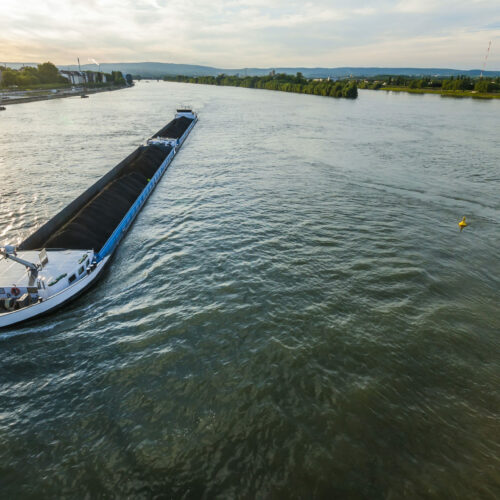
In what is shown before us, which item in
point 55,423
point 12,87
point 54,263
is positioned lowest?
point 55,423

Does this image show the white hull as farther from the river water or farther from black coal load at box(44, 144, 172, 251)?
black coal load at box(44, 144, 172, 251)

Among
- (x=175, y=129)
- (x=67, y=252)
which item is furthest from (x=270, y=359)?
(x=175, y=129)

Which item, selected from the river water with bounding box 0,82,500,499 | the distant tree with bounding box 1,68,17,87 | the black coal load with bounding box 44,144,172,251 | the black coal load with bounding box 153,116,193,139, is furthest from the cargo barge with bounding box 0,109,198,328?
the distant tree with bounding box 1,68,17,87

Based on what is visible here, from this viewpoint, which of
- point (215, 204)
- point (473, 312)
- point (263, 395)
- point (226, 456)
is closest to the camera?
point (226, 456)

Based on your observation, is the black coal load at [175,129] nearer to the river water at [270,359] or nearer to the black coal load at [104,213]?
the black coal load at [104,213]

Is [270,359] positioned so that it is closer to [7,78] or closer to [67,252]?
[67,252]

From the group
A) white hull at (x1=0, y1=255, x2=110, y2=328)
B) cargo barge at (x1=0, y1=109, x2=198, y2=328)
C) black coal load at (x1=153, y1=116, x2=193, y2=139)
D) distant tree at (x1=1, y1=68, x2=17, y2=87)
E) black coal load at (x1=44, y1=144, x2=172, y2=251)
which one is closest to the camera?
white hull at (x1=0, y1=255, x2=110, y2=328)

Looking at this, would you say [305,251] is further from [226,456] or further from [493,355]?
[226,456]

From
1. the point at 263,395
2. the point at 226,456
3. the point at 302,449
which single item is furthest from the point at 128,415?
the point at 302,449
